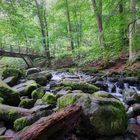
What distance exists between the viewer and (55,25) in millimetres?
23516

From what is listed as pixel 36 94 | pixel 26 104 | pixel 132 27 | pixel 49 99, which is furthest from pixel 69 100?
pixel 132 27

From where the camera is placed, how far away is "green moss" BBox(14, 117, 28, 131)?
172 inches

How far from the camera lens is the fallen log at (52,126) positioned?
295cm

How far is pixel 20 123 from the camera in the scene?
4.43m

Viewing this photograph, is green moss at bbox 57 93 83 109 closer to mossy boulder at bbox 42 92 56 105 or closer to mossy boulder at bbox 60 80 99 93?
mossy boulder at bbox 42 92 56 105

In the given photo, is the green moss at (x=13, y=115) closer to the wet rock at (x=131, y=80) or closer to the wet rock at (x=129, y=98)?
the wet rock at (x=129, y=98)

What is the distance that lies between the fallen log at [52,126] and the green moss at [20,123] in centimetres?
111

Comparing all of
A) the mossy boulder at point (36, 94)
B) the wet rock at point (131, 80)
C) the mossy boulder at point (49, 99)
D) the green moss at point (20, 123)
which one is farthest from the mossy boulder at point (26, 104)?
the wet rock at point (131, 80)

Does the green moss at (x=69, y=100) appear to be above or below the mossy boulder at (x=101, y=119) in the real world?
above

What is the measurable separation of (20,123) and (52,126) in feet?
4.80

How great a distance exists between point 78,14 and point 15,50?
24.5ft

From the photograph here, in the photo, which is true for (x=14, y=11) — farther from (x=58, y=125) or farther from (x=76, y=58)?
(x=76, y=58)

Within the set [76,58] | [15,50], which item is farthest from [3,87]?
[15,50]

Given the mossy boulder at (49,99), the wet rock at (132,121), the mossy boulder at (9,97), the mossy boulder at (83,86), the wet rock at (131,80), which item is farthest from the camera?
the wet rock at (131,80)
